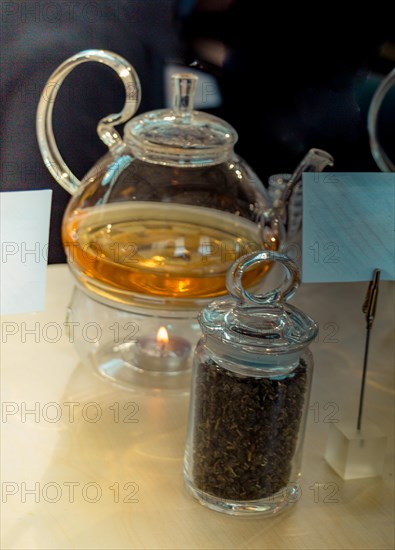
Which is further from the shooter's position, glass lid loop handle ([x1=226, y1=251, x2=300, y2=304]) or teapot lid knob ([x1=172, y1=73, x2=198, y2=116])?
teapot lid knob ([x1=172, y1=73, x2=198, y2=116])

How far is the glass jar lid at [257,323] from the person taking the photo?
56 centimetres

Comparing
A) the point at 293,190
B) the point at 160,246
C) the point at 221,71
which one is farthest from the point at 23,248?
the point at 221,71

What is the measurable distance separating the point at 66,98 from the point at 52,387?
0.32 meters

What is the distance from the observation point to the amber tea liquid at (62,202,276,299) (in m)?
0.74

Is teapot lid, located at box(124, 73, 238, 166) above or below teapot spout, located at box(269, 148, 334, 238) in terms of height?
above

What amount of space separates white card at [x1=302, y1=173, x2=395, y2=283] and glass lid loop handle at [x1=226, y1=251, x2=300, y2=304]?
0.10 m

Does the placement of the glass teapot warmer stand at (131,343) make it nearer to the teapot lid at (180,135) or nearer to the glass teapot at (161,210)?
the glass teapot at (161,210)

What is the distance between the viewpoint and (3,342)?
2.61 feet

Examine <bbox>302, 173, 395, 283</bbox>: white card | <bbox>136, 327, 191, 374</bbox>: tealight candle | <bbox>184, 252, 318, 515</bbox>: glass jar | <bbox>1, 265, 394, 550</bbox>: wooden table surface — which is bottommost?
<bbox>136, 327, 191, 374</bbox>: tealight candle

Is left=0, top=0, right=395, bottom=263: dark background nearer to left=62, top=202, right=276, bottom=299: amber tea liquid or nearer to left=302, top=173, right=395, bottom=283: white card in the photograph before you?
left=62, top=202, right=276, bottom=299: amber tea liquid

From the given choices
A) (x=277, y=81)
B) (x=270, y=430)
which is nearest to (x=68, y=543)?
(x=270, y=430)

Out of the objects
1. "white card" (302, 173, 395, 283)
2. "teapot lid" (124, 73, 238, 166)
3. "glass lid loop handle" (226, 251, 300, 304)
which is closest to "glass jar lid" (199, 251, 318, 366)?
"glass lid loop handle" (226, 251, 300, 304)

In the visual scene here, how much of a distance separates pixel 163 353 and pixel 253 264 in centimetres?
26

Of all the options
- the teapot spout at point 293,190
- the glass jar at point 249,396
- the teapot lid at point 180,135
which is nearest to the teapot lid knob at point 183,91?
the teapot lid at point 180,135
